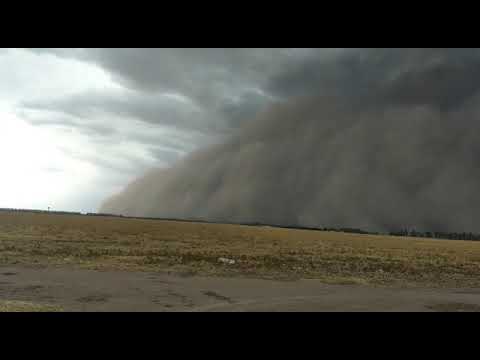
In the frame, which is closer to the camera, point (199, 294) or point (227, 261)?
point (199, 294)

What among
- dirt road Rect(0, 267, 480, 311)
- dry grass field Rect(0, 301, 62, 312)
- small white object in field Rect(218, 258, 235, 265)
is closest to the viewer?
dry grass field Rect(0, 301, 62, 312)

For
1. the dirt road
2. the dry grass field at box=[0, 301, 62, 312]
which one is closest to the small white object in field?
the dirt road

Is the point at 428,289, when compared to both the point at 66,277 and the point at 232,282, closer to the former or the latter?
the point at 232,282

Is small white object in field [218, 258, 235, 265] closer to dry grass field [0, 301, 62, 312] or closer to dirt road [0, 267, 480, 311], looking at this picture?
dirt road [0, 267, 480, 311]

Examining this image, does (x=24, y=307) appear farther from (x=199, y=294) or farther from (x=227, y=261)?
(x=227, y=261)

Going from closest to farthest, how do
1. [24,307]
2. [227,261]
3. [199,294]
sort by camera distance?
1. [24,307]
2. [199,294]
3. [227,261]

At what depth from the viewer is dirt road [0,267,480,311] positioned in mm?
14945

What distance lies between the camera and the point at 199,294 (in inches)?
694

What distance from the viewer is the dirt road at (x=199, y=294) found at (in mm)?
14945

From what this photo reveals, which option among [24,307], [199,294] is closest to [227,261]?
[199,294]
